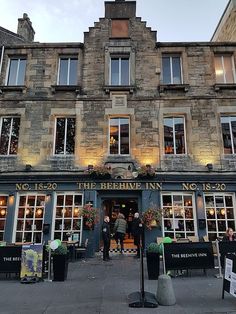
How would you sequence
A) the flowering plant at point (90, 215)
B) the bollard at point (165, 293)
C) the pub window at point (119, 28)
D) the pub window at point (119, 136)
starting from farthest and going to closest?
the pub window at point (119, 28), the pub window at point (119, 136), the flowering plant at point (90, 215), the bollard at point (165, 293)

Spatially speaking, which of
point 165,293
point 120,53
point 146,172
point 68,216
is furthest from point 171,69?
point 165,293

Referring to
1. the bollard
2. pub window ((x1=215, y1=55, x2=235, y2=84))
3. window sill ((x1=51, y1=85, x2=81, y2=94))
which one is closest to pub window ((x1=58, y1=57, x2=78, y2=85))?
window sill ((x1=51, y1=85, x2=81, y2=94))

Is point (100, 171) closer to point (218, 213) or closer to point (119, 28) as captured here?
point (218, 213)

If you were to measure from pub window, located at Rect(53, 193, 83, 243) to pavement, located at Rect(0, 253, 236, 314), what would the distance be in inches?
111

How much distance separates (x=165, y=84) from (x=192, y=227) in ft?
22.9

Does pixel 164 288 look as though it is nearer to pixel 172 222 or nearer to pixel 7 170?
pixel 172 222

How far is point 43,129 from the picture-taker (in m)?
13.4

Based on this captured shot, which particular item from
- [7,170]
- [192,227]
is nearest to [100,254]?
[192,227]

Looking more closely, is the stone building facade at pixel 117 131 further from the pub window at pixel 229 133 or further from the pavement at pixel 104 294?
the pavement at pixel 104 294

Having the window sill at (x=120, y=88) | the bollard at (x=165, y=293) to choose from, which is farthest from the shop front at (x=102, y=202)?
the bollard at (x=165, y=293)

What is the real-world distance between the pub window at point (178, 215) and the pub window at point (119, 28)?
8.74m

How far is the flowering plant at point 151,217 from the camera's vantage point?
11750mm

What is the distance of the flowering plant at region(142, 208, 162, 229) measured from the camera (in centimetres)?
1175

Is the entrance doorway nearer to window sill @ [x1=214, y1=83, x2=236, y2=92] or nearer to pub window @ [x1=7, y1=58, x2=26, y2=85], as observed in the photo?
window sill @ [x1=214, y1=83, x2=236, y2=92]
